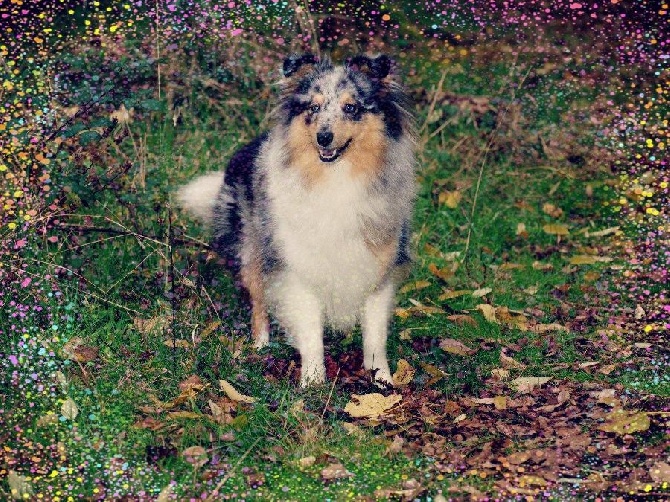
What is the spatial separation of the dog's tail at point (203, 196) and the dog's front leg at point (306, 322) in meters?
1.12

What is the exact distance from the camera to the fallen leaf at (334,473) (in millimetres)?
3406

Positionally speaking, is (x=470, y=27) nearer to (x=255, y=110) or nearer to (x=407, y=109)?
(x=255, y=110)

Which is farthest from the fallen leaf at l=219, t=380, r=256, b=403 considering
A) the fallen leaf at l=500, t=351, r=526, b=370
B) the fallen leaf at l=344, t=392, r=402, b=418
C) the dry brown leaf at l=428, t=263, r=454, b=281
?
the dry brown leaf at l=428, t=263, r=454, b=281

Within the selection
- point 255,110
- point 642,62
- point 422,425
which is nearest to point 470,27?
point 642,62

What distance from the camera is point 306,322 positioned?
4.28 meters

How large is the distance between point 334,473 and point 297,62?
6.81 ft

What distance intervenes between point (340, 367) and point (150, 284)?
1270mm

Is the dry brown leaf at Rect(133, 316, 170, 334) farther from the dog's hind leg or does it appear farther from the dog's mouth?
the dog's mouth

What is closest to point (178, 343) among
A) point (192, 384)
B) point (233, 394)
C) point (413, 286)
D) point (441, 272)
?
point (192, 384)

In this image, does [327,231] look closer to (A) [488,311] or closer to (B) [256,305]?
(B) [256,305]

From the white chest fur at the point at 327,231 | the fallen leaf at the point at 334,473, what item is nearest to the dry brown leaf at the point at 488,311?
the white chest fur at the point at 327,231

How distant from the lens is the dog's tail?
5227 mm

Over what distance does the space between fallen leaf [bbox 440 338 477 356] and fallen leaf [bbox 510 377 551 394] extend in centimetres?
38

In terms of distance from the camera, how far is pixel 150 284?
4.81 metres
